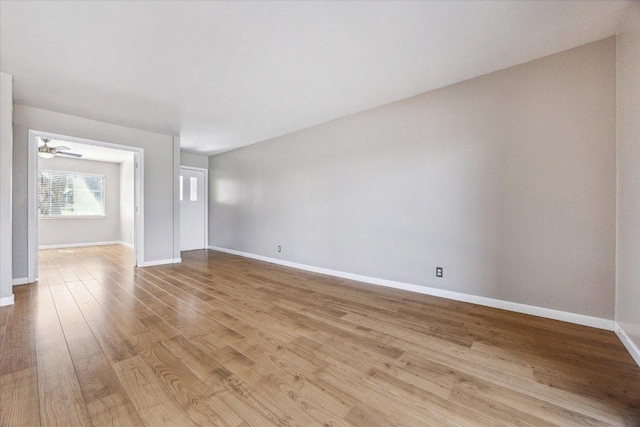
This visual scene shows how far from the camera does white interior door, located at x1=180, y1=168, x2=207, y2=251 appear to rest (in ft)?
20.9

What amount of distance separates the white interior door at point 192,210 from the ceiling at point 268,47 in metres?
2.98

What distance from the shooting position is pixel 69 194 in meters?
6.88

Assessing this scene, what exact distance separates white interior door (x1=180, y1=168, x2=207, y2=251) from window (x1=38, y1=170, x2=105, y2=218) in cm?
306

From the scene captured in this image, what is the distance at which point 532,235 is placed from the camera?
2496mm

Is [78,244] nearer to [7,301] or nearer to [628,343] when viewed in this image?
[7,301]

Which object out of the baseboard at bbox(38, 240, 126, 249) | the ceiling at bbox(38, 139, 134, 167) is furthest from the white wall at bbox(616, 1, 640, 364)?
the baseboard at bbox(38, 240, 126, 249)

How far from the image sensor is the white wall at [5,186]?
266 cm

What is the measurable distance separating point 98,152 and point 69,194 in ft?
6.13

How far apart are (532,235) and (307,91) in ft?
9.45

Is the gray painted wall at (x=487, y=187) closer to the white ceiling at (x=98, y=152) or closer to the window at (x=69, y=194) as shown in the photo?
the white ceiling at (x=98, y=152)

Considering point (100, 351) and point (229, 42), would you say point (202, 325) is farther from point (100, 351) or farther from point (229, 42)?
point (229, 42)

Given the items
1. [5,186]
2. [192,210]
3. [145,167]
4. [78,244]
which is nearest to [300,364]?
[5,186]

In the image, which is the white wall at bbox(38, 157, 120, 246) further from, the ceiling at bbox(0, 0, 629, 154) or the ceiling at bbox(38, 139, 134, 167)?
the ceiling at bbox(0, 0, 629, 154)

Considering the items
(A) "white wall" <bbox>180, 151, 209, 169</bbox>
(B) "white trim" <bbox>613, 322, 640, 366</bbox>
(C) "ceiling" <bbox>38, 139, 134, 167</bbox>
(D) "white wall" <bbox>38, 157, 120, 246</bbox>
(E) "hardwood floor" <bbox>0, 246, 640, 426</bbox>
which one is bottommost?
(E) "hardwood floor" <bbox>0, 246, 640, 426</bbox>
